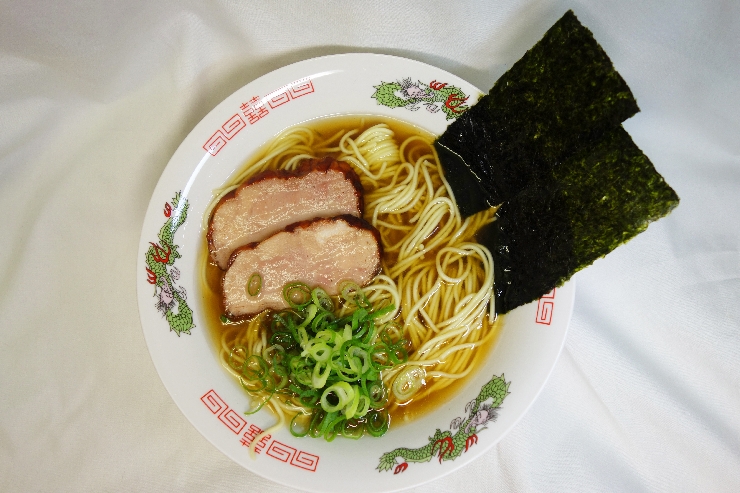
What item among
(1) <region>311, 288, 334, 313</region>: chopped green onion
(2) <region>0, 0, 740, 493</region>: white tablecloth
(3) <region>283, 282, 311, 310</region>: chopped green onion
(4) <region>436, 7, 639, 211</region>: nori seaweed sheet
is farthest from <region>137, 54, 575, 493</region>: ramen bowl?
(1) <region>311, 288, 334, 313</region>: chopped green onion

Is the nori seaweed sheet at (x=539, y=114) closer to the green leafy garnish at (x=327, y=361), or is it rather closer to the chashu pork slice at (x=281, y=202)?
the chashu pork slice at (x=281, y=202)

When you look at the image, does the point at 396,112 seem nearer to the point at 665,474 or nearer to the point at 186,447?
the point at 186,447

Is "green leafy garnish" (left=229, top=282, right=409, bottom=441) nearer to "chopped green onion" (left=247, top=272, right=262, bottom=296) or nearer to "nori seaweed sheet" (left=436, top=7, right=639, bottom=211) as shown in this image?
"chopped green onion" (left=247, top=272, right=262, bottom=296)

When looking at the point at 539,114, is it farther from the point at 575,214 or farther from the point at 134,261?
the point at 134,261

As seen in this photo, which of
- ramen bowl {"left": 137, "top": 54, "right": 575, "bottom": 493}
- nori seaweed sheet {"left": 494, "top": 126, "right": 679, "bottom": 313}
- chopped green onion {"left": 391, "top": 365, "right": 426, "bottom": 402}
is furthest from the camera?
chopped green onion {"left": 391, "top": 365, "right": 426, "bottom": 402}

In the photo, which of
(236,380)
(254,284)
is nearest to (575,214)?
(254,284)

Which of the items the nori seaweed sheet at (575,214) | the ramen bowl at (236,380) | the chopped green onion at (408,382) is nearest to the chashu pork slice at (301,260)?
the ramen bowl at (236,380)
